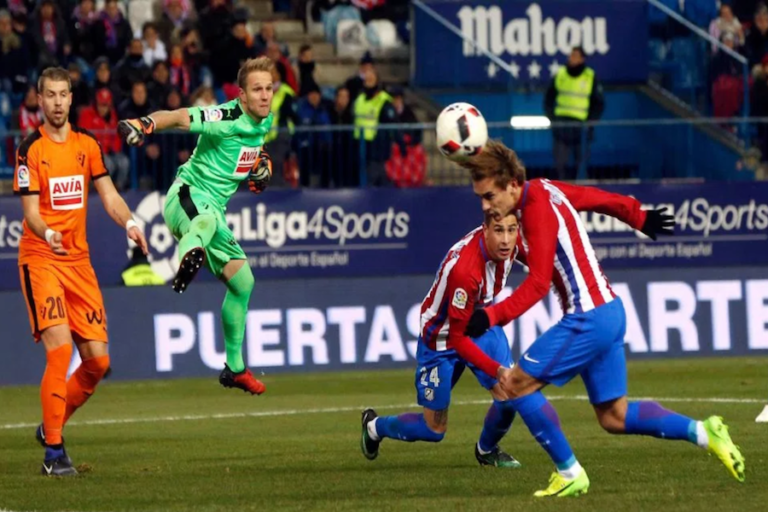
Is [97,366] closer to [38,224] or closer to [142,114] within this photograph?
[38,224]

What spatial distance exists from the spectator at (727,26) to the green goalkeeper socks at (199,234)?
16.5 meters

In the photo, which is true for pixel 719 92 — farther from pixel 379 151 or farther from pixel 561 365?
pixel 561 365

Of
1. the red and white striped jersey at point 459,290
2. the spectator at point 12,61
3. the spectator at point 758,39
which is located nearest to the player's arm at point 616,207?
the red and white striped jersey at point 459,290

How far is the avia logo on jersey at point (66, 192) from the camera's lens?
1126 centimetres

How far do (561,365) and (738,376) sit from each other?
29.5 feet

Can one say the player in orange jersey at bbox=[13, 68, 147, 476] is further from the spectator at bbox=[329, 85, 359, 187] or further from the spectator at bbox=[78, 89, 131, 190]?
the spectator at bbox=[329, 85, 359, 187]

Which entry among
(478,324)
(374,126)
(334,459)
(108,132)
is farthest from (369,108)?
(478,324)

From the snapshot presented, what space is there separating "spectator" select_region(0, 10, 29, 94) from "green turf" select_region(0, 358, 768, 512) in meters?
6.47

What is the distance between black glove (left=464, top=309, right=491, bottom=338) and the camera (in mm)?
8789

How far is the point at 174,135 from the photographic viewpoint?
2220cm

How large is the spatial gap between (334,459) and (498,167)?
11.4ft

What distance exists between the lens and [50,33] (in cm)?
2334

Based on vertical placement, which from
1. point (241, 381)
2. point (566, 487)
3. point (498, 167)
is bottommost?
point (241, 381)

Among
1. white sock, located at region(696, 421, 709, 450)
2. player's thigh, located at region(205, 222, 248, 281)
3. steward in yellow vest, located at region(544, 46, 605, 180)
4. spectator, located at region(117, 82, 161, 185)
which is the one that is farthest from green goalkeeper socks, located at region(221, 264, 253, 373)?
steward in yellow vest, located at region(544, 46, 605, 180)
